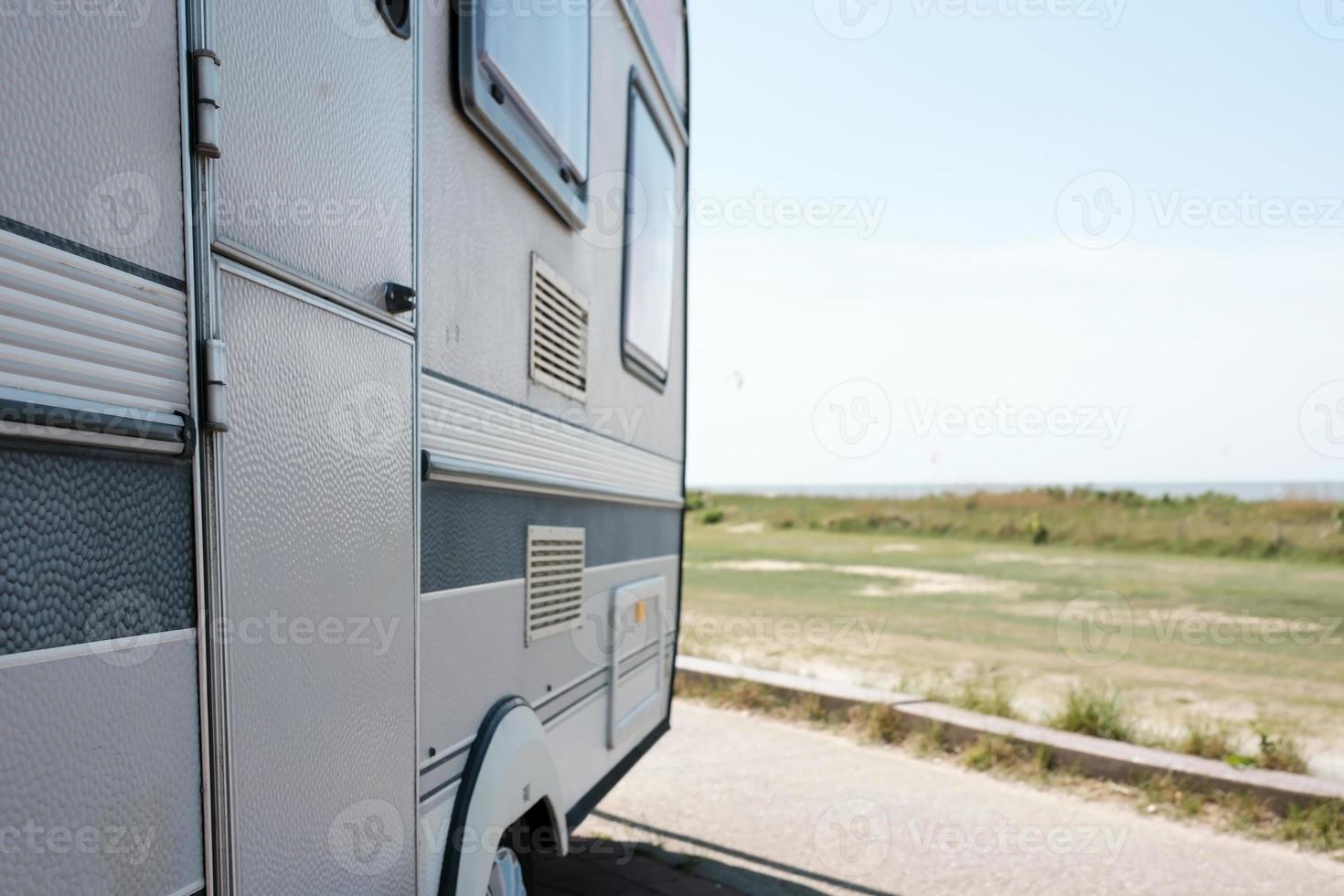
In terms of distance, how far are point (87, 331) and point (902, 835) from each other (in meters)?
4.36

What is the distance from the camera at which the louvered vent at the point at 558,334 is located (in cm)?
296

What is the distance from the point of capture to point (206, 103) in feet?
4.93

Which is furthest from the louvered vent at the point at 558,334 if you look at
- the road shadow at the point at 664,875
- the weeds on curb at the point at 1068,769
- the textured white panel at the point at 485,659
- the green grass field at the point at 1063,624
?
the green grass field at the point at 1063,624

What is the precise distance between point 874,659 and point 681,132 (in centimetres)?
559

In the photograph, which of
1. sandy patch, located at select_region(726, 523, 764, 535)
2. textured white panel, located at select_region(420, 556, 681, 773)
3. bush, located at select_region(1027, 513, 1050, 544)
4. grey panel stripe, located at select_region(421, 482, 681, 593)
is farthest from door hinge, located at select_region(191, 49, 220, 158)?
sandy patch, located at select_region(726, 523, 764, 535)

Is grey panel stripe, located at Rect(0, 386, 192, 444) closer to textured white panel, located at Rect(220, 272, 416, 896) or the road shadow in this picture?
textured white panel, located at Rect(220, 272, 416, 896)

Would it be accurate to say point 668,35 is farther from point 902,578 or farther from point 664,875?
point 902,578

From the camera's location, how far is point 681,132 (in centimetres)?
494

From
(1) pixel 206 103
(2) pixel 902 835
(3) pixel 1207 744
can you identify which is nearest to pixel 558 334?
(1) pixel 206 103

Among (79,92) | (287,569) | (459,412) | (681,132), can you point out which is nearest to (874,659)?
(681,132)

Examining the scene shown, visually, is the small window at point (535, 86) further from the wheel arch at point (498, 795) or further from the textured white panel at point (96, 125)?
the wheel arch at point (498, 795)

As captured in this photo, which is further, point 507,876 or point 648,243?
point 648,243

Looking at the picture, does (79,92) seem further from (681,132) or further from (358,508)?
(681,132)

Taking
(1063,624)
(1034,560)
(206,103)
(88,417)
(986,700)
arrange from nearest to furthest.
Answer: (88,417) < (206,103) < (986,700) < (1063,624) < (1034,560)
